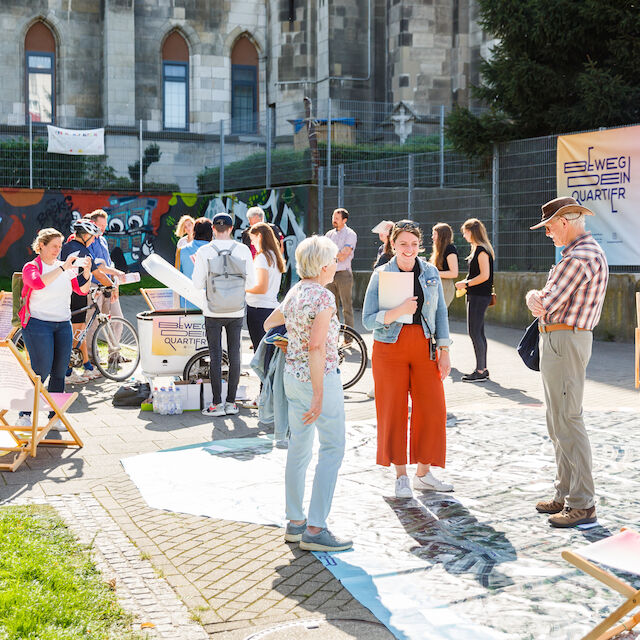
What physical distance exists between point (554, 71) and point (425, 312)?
12.4 m

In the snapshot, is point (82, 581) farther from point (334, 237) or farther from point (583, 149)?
point (583, 149)

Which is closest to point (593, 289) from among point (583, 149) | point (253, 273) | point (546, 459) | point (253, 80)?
point (546, 459)

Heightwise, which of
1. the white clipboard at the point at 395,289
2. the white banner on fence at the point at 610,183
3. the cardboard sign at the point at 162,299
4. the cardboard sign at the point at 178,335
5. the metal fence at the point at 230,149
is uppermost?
the metal fence at the point at 230,149

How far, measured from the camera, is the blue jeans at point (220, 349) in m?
9.53

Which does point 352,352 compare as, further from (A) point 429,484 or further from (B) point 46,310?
(A) point 429,484

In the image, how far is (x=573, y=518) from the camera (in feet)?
19.2

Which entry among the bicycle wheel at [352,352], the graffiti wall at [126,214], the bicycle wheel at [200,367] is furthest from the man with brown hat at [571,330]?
the graffiti wall at [126,214]

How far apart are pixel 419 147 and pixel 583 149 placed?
7.20 m

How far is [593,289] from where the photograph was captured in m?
5.79

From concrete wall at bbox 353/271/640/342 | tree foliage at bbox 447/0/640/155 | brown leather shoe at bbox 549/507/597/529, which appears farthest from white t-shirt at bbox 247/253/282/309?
tree foliage at bbox 447/0/640/155

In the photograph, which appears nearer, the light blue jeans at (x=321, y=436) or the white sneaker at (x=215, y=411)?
the light blue jeans at (x=321, y=436)

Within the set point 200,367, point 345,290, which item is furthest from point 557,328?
point 345,290

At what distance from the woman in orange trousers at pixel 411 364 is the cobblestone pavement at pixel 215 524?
577 mm

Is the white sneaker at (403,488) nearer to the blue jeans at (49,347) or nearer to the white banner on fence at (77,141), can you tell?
the blue jeans at (49,347)
